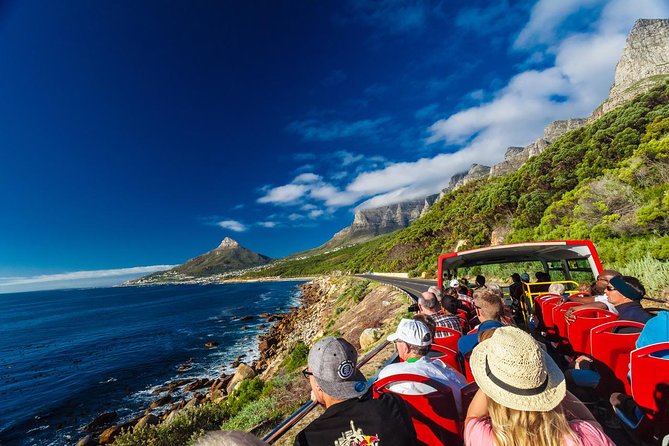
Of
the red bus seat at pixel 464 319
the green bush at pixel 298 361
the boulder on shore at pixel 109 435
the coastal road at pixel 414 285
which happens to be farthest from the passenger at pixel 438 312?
the boulder on shore at pixel 109 435

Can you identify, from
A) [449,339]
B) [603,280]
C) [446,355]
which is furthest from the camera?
[603,280]

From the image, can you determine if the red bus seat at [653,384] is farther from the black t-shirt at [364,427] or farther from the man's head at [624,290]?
the black t-shirt at [364,427]

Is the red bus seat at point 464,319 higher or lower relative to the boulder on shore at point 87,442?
higher

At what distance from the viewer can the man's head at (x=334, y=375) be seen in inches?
92.7

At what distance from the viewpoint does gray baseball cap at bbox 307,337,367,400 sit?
7.72 feet

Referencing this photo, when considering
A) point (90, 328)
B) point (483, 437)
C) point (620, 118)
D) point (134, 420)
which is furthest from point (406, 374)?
point (90, 328)

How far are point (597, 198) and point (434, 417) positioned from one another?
83.0 feet

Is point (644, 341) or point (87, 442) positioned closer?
point (644, 341)

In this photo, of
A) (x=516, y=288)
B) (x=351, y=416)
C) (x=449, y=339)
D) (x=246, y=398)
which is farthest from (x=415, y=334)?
(x=246, y=398)

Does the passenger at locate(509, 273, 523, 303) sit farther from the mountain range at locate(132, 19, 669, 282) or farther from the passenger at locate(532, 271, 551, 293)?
the mountain range at locate(132, 19, 669, 282)

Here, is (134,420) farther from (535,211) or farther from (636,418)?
(535,211)

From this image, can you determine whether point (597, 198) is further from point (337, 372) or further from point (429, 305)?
point (337, 372)

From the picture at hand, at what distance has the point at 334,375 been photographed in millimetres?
2367

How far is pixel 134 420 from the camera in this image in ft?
52.4
